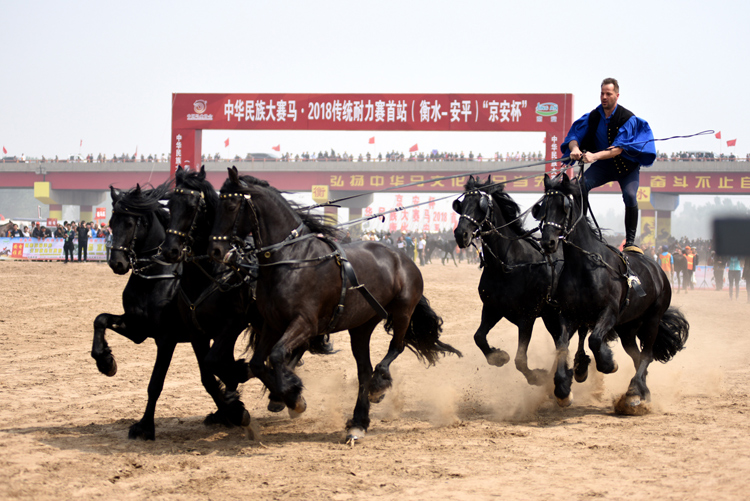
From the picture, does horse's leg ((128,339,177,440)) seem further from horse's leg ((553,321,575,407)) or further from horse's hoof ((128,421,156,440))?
horse's leg ((553,321,575,407))

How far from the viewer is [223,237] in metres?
5.37

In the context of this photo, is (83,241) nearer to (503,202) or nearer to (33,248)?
(33,248)

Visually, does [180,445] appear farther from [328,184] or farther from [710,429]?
[328,184]

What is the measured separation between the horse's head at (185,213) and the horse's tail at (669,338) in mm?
5366

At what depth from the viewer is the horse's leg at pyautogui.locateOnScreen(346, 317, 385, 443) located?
593cm

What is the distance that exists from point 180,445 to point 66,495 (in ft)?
4.70

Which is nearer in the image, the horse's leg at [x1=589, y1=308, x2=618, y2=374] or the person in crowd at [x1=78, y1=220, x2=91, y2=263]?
the horse's leg at [x1=589, y1=308, x2=618, y2=374]

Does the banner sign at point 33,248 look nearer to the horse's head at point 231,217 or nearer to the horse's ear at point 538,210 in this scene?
the horse's ear at point 538,210

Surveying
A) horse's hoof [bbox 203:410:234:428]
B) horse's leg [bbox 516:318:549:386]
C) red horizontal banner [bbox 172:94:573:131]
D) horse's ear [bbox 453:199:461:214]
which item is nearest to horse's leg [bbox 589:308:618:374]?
horse's leg [bbox 516:318:549:386]

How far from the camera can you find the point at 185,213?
222 inches

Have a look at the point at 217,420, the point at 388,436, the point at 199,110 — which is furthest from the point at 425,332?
the point at 199,110

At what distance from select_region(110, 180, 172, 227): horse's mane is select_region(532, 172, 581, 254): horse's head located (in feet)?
11.4

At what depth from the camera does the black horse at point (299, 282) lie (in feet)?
17.7

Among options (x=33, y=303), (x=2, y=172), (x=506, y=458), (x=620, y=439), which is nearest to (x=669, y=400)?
(x=620, y=439)
